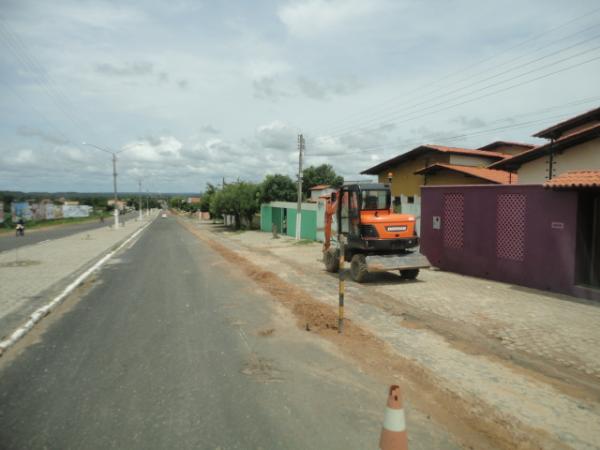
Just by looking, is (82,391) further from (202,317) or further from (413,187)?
(413,187)

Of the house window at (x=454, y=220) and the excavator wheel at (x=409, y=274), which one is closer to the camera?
the excavator wheel at (x=409, y=274)

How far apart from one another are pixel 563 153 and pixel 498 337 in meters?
11.9

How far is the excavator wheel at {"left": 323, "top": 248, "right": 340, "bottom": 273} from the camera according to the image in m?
13.6

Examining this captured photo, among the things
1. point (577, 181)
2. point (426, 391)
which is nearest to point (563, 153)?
point (577, 181)

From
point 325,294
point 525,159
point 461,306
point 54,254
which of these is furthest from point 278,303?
point 54,254

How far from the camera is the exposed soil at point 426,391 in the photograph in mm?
3916

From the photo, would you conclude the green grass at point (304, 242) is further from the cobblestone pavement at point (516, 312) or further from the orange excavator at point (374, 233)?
the cobblestone pavement at point (516, 312)

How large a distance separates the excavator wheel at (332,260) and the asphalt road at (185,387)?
17.2ft

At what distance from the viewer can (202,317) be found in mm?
8125

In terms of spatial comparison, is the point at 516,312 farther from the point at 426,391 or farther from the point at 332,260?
the point at 332,260

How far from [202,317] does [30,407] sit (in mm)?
3764

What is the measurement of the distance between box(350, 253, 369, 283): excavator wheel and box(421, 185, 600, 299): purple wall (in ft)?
11.1

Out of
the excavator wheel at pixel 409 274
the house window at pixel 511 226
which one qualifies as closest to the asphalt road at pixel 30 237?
the excavator wheel at pixel 409 274

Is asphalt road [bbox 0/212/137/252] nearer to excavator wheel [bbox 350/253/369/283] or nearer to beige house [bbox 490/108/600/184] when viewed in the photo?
excavator wheel [bbox 350/253/369/283]
